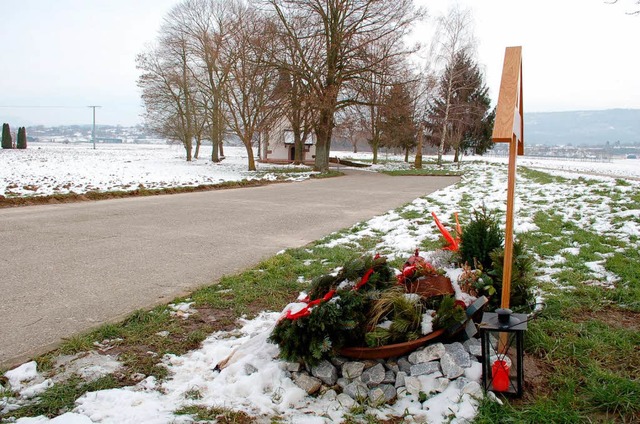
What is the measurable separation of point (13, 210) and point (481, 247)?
1021cm

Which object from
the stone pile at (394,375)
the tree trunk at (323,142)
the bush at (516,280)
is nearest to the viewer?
the stone pile at (394,375)

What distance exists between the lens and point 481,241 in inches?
149

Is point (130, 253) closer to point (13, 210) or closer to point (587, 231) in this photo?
point (13, 210)

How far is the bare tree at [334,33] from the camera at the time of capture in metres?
24.2

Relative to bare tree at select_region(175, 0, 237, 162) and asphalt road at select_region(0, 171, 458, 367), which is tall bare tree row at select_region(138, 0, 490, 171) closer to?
bare tree at select_region(175, 0, 237, 162)

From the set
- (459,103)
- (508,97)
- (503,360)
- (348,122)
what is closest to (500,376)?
(503,360)

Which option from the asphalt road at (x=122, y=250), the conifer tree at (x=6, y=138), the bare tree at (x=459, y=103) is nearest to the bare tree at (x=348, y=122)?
the bare tree at (x=459, y=103)

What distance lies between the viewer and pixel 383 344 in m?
2.88

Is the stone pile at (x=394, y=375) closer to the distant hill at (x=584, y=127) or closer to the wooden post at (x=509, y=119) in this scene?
the wooden post at (x=509, y=119)

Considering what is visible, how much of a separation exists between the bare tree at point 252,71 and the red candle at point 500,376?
897 inches

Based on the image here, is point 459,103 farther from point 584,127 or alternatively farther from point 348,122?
point 584,127

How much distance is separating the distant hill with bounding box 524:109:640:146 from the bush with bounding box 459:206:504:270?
11593 cm

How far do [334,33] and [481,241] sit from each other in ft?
75.9

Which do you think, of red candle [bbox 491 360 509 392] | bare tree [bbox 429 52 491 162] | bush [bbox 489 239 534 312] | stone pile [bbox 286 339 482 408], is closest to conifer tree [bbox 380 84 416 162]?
bare tree [bbox 429 52 491 162]
